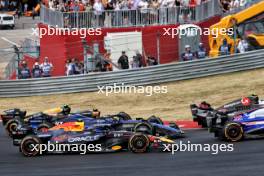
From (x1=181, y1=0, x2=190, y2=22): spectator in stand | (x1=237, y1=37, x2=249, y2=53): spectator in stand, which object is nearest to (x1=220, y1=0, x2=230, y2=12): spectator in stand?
(x1=181, y1=0, x2=190, y2=22): spectator in stand

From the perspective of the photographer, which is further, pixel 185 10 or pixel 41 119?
pixel 185 10

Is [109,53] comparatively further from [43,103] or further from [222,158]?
[222,158]

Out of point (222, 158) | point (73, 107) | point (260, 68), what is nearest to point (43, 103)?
point (73, 107)

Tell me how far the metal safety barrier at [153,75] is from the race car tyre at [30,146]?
9.38 meters

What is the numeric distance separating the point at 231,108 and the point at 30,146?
509 centimetres

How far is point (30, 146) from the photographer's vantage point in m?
17.1

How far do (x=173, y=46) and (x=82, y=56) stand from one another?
337 centimetres

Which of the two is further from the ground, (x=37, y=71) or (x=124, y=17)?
(x=124, y=17)

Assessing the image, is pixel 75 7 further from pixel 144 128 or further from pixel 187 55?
pixel 144 128

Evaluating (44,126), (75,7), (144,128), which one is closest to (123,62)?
(75,7)
